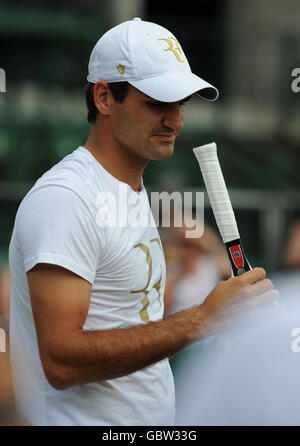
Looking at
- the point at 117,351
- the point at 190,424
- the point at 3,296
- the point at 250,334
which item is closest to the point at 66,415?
the point at 117,351

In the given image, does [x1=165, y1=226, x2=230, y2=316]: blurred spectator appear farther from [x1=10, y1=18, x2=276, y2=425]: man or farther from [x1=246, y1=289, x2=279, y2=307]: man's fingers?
[x1=246, y1=289, x2=279, y2=307]: man's fingers

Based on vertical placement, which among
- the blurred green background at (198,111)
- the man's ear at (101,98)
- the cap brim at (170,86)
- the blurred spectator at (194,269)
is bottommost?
the blurred spectator at (194,269)

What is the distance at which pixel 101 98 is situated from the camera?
8.23 ft

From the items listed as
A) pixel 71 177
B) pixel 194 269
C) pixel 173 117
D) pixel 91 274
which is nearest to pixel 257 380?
pixel 91 274

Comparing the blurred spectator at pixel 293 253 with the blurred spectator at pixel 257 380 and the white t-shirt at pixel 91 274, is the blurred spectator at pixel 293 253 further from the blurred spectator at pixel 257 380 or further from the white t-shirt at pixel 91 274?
the blurred spectator at pixel 257 380

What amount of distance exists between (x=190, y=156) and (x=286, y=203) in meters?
1.24

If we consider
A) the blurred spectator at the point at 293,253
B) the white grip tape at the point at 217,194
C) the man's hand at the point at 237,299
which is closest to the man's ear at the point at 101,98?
the white grip tape at the point at 217,194

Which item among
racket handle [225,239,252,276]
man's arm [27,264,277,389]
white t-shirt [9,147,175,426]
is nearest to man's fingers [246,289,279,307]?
man's arm [27,264,277,389]

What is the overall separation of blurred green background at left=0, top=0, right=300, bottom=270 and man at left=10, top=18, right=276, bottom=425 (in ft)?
12.5

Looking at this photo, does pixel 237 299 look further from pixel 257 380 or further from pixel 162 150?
pixel 162 150

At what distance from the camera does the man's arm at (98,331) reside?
212cm

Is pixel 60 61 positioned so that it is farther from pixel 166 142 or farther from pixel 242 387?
pixel 242 387

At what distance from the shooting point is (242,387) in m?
1.78

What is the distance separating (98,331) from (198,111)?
6370mm
